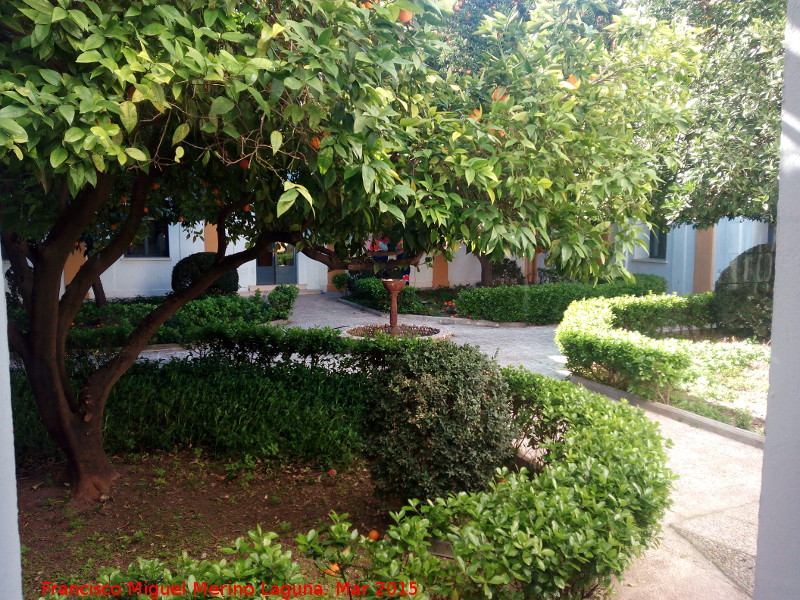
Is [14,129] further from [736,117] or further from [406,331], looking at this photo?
[406,331]

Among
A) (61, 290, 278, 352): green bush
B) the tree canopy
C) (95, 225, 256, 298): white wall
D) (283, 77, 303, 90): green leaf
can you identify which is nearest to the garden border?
the tree canopy

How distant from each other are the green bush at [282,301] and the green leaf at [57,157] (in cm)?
1250

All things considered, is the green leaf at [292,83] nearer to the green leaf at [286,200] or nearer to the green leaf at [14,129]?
the green leaf at [286,200]

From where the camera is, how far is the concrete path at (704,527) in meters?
3.68

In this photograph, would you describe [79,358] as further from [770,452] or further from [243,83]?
[770,452]

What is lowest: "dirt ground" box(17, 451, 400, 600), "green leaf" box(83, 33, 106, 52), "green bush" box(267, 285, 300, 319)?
"dirt ground" box(17, 451, 400, 600)

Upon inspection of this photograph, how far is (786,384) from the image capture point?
1749mm

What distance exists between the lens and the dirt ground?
388 cm

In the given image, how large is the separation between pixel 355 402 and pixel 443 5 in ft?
12.6

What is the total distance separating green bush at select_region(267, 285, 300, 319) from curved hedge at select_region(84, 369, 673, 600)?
11.8m

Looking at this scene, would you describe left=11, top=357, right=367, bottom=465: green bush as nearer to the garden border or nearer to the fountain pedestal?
the garden border

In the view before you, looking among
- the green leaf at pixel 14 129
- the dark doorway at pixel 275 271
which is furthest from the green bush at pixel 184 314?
the dark doorway at pixel 275 271

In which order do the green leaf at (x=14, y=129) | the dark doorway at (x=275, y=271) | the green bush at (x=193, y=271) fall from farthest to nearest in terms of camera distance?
the dark doorway at (x=275, y=271)
the green bush at (x=193, y=271)
the green leaf at (x=14, y=129)

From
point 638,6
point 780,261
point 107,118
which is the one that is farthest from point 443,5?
point 638,6
